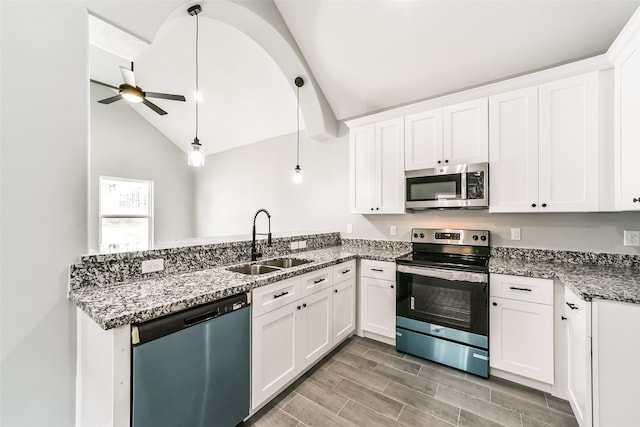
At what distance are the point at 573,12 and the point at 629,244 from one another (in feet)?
6.03

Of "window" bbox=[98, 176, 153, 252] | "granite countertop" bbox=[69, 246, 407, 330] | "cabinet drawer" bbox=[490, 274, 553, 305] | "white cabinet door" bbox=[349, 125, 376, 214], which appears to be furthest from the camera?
"window" bbox=[98, 176, 153, 252]

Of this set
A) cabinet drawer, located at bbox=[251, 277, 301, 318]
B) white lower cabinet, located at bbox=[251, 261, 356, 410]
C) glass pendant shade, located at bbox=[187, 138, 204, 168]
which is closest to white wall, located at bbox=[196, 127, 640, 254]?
white lower cabinet, located at bbox=[251, 261, 356, 410]

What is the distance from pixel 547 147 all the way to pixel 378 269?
5.79ft

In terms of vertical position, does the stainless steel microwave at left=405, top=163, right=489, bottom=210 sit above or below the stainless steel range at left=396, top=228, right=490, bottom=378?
above

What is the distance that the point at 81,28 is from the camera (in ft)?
4.66

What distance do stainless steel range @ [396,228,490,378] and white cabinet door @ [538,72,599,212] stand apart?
672 millimetres

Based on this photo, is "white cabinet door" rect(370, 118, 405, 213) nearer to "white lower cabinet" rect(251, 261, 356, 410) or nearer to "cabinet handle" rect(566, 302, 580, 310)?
"white lower cabinet" rect(251, 261, 356, 410)

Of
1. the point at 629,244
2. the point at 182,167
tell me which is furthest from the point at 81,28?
the point at 182,167

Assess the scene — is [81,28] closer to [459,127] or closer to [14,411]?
[14,411]

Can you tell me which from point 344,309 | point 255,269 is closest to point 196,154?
point 255,269

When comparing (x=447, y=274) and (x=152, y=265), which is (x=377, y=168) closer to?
(x=447, y=274)

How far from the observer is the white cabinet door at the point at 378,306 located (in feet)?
8.37

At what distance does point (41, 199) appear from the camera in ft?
4.35

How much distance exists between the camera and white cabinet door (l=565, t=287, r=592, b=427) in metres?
1.43
